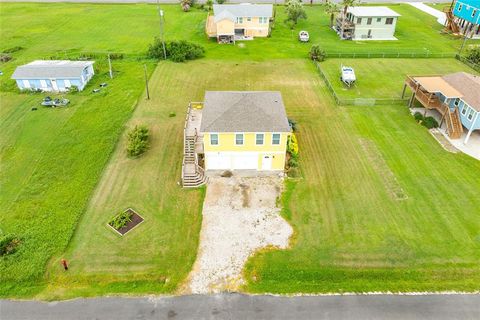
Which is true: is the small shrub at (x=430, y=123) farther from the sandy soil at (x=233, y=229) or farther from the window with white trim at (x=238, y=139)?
the window with white trim at (x=238, y=139)

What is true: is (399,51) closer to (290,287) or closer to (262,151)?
(262,151)

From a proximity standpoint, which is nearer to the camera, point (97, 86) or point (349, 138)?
point (349, 138)

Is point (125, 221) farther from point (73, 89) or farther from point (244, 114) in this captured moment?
point (73, 89)

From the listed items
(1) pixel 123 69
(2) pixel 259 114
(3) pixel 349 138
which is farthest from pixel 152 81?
(3) pixel 349 138

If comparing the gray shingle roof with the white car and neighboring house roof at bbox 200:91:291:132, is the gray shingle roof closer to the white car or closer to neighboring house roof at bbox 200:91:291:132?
the white car

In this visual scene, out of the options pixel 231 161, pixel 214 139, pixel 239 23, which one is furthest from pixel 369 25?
pixel 214 139

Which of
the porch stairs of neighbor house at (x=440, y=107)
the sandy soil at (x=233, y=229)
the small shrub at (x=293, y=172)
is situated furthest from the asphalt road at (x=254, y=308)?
the porch stairs of neighbor house at (x=440, y=107)

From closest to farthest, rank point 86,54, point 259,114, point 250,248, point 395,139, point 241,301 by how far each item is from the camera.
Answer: point 241,301 → point 250,248 → point 259,114 → point 395,139 → point 86,54
